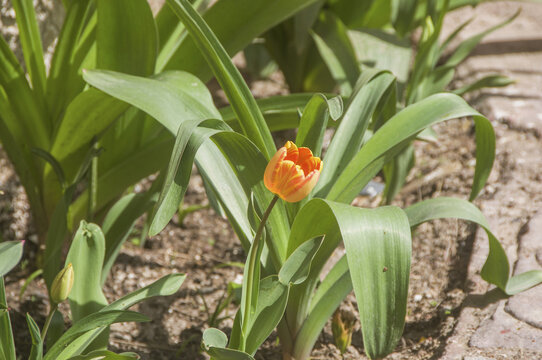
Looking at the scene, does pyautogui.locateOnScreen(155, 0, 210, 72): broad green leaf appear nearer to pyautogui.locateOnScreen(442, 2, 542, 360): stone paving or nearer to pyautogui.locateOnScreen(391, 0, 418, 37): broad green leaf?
pyautogui.locateOnScreen(391, 0, 418, 37): broad green leaf

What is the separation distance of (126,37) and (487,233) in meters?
0.80

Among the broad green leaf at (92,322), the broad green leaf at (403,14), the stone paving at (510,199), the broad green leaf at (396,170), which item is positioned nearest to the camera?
the broad green leaf at (92,322)

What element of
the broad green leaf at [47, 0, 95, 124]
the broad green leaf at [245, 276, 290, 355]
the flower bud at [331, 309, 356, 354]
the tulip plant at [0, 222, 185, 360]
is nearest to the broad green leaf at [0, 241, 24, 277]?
the tulip plant at [0, 222, 185, 360]

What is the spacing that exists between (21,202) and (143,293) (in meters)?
0.82

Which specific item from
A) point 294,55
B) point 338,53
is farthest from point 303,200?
point 294,55

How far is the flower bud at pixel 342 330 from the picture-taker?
1404 millimetres

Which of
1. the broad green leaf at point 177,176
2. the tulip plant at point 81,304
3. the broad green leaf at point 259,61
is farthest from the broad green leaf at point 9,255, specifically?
the broad green leaf at point 259,61

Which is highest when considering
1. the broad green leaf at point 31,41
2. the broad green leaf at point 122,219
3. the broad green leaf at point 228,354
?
the broad green leaf at point 31,41

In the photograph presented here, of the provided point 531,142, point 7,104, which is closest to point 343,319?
point 7,104

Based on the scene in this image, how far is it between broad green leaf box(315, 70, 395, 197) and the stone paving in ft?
1.33

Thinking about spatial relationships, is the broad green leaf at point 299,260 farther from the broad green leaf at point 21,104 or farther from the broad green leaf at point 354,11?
the broad green leaf at point 354,11

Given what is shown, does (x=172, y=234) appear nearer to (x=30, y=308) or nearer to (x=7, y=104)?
(x=30, y=308)

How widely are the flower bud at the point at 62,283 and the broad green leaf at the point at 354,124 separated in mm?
460

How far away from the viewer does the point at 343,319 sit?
1442 mm
